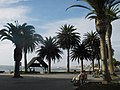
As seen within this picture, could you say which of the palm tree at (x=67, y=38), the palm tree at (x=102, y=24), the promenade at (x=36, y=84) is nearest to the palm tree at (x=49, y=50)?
the palm tree at (x=67, y=38)

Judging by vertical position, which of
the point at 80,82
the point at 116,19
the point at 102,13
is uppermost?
the point at 116,19

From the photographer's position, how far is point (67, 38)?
77125 mm

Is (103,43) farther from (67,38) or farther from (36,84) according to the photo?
(67,38)

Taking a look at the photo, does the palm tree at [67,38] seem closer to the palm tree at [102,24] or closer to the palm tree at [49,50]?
the palm tree at [49,50]

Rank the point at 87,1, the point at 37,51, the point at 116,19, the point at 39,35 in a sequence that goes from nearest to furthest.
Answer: the point at 87,1, the point at 116,19, the point at 39,35, the point at 37,51

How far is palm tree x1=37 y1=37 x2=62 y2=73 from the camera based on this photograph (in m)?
77.6

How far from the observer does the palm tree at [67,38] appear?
76.8m

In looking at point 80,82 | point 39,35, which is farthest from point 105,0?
point 39,35

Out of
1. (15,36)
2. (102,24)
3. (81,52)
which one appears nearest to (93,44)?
(81,52)

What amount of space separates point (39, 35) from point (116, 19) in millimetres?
14618

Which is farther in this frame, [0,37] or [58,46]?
[58,46]

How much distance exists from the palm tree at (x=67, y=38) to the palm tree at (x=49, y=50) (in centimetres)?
192

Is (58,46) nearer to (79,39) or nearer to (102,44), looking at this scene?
(79,39)

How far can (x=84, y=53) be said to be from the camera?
274ft
